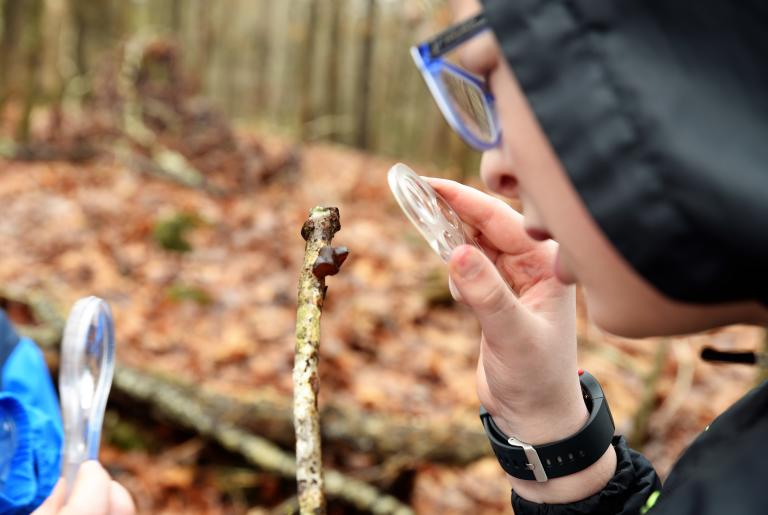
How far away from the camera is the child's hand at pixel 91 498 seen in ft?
3.12

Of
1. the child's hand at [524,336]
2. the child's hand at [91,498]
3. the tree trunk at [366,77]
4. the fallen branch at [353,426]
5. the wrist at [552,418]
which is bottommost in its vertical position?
the fallen branch at [353,426]

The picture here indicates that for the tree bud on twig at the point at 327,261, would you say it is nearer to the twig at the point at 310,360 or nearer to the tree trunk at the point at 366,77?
the twig at the point at 310,360

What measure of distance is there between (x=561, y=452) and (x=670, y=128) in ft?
2.42

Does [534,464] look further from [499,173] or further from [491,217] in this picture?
[499,173]

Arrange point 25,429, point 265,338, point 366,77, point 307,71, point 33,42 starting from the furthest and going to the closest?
point 366,77 → point 307,71 → point 33,42 → point 265,338 → point 25,429

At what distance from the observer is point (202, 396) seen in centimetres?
264

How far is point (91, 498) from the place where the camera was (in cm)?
96

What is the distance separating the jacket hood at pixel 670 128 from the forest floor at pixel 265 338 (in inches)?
79.5

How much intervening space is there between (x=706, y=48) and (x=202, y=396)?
2.38 metres

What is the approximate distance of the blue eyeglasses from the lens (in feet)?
2.62

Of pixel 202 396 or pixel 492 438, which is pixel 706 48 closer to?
pixel 492 438

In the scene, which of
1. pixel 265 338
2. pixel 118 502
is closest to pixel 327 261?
pixel 118 502

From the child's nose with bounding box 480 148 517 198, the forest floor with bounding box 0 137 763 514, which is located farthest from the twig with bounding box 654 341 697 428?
the child's nose with bounding box 480 148 517 198

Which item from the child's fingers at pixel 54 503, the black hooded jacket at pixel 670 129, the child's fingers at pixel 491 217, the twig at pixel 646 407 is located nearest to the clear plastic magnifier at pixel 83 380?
the child's fingers at pixel 54 503
